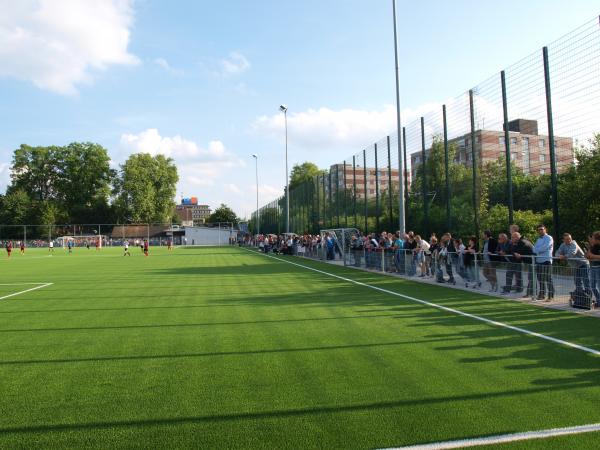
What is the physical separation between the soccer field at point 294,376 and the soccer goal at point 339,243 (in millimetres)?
14720

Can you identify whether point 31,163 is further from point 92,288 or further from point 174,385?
point 174,385

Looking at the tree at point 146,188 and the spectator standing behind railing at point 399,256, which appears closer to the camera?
the spectator standing behind railing at point 399,256

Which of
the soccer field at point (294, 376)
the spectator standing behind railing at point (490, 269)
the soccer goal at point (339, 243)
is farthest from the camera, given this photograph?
the soccer goal at point (339, 243)

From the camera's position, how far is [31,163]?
9544 cm

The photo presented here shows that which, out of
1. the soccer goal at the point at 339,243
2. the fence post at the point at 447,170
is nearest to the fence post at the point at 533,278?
the fence post at the point at 447,170

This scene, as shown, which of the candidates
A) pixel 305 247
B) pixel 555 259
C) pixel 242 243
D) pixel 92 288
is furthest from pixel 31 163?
pixel 555 259

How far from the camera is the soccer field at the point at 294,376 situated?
388cm

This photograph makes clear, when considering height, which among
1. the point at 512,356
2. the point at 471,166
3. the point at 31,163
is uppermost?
the point at 31,163

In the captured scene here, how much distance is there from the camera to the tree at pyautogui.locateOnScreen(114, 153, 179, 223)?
93438mm

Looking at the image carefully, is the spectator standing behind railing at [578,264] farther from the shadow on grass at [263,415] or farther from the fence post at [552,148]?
the shadow on grass at [263,415]

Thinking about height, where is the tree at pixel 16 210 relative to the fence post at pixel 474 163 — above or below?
above

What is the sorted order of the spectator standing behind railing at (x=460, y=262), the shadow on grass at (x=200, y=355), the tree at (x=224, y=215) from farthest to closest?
the tree at (x=224, y=215)
the spectator standing behind railing at (x=460, y=262)
the shadow on grass at (x=200, y=355)

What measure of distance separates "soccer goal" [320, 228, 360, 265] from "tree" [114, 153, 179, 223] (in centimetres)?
6999

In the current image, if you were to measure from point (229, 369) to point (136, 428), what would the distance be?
1764 millimetres
